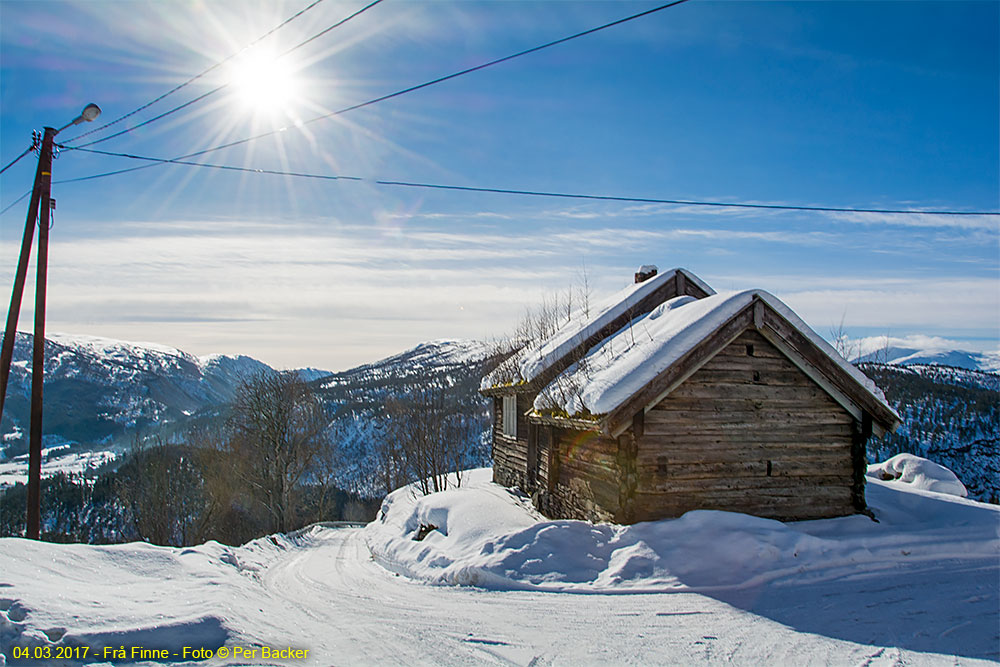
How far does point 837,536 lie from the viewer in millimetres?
11445

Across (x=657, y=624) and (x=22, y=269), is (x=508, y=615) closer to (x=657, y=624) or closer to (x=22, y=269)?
(x=657, y=624)

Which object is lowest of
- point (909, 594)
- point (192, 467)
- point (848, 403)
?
point (192, 467)

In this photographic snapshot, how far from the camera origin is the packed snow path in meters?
5.77

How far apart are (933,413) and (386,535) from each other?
493 feet

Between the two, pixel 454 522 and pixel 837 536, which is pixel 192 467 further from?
pixel 837 536

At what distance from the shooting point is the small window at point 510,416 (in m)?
19.1

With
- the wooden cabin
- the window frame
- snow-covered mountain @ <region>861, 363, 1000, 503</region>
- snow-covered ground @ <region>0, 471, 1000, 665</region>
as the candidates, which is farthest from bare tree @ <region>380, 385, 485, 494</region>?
snow-covered mountain @ <region>861, 363, 1000, 503</region>

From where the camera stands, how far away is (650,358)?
1159 centimetres

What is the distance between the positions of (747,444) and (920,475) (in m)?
10.8

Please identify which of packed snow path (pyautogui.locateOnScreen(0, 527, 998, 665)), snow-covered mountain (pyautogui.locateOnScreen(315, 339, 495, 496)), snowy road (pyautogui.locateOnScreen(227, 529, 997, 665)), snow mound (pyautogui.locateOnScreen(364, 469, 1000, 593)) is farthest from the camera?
snow-covered mountain (pyautogui.locateOnScreen(315, 339, 495, 496))

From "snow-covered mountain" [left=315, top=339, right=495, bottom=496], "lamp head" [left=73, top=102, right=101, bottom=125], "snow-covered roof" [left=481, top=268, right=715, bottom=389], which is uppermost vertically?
"lamp head" [left=73, top=102, right=101, bottom=125]

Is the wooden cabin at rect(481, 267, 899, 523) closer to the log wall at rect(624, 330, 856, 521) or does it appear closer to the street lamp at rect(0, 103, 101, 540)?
the log wall at rect(624, 330, 856, 521)

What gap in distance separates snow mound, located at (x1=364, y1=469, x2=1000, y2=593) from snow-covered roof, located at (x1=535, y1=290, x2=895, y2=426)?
2.45 m

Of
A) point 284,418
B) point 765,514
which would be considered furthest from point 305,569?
point 284,418
